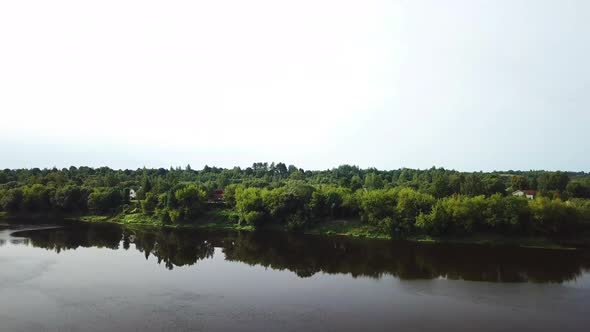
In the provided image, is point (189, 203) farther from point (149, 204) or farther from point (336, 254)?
point (336, 254)

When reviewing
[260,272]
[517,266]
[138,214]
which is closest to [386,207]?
[517,266]

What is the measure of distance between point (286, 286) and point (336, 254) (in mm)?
10701

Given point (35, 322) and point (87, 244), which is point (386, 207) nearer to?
point (87, 244)

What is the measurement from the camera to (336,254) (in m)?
34.8

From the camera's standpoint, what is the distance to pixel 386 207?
142 feet

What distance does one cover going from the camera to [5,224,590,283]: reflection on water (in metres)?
28.6

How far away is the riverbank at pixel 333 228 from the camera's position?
128ft

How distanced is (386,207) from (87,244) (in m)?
29.1

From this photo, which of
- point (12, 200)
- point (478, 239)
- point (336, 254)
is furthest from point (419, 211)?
point (12, 200)

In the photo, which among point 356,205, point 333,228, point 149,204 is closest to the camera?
point 333,228

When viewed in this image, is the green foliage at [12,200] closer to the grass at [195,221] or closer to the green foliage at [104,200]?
the grass at [195,221]

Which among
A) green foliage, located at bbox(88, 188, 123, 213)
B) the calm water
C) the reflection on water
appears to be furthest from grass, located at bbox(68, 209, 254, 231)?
the calm water

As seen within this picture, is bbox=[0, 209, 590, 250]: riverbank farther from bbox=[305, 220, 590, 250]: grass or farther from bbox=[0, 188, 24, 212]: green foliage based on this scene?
bbox=[0, 188, 24, 212]: green foliage

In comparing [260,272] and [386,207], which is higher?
[386,207]
